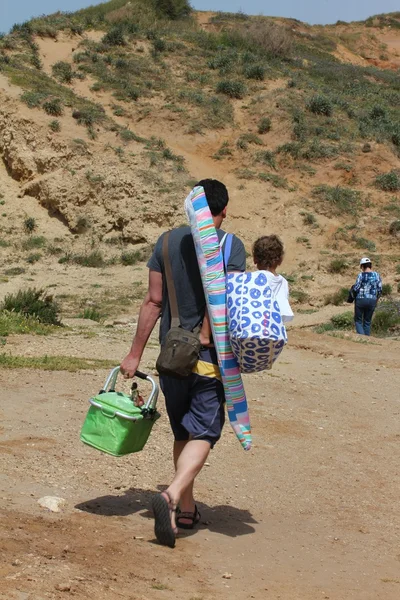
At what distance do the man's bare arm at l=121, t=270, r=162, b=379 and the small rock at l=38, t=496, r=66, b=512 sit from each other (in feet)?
2.57

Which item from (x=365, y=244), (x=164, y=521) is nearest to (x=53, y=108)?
(x=365, y=244)

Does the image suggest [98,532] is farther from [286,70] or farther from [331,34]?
[331,34]

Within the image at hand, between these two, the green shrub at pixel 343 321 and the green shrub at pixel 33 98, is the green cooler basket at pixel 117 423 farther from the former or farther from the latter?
the green shrub at pixel 33 98

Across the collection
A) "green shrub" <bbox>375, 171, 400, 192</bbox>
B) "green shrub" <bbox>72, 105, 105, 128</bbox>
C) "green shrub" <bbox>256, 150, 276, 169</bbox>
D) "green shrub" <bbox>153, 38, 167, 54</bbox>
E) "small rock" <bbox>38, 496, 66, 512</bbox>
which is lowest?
"small rock" <bbox>38, 496, 66, 512</bbox>

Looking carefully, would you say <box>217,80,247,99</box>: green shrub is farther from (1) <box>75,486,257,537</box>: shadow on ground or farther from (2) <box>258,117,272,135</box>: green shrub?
(1) <box>75,486,257,537</box>: shadow on ground

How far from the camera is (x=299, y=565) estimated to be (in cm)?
434

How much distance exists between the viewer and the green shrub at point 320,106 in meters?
31.4

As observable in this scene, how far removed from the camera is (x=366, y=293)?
46.4ft

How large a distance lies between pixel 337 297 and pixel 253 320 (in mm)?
15948

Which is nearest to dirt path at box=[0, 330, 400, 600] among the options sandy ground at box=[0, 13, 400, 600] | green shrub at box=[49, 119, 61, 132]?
sandy ground at box=[0, 13, 400, 600]

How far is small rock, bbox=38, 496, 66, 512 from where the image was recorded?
461 cm

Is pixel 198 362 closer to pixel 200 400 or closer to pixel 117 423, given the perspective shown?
pixel 200 400

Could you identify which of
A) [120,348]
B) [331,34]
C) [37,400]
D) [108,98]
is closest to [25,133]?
[108,98]

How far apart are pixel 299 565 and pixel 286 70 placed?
33536 mm
